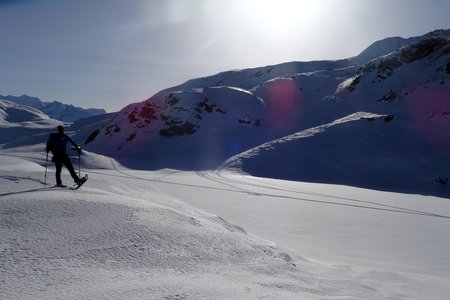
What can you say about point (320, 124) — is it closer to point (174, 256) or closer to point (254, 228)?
point (254, 228)

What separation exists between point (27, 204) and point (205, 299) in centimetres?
415

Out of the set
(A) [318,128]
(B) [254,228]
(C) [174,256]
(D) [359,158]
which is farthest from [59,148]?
(A) [318,128]

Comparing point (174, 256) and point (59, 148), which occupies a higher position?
point (59, 148)

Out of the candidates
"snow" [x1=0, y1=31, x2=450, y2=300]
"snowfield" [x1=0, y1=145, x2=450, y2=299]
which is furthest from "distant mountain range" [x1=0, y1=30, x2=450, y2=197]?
"snowfield" [x1=0, y1=145, x2=450, y2=299]

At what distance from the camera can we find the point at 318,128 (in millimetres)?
40188

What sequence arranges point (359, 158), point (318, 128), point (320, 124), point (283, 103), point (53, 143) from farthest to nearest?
point (283, 103) → point (320, 124) → point (318, 128) → point (359, 158) → point (53, 143)

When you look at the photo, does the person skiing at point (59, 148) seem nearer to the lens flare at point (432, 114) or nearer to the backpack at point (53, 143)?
the backpack at point (53, 143)

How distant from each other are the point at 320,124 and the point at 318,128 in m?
12.0

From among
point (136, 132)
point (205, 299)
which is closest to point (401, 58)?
point (136, 132)

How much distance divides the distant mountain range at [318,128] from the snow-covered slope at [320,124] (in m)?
0.14

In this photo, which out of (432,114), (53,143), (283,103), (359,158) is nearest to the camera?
(53,143)

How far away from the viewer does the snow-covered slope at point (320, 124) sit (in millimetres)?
32375

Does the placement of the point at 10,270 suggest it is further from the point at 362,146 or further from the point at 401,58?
the point at 401,58

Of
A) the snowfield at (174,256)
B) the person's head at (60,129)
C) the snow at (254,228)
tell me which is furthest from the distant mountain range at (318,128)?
the person's head at (60,129)
